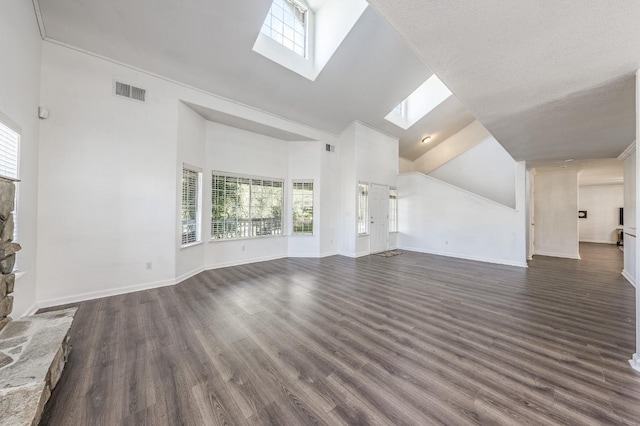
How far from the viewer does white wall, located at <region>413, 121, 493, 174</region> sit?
9.02 meters

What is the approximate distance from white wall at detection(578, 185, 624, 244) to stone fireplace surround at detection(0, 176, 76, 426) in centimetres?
1675

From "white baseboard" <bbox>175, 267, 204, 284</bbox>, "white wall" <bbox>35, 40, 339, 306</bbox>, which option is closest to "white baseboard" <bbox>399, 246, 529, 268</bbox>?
"white baseboard" <bbox>175, 267, 204, 284</bbox>

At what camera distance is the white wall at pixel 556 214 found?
7094 mm

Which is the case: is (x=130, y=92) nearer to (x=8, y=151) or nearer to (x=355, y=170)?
(x=8, y=151)

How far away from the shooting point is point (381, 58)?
5.11m

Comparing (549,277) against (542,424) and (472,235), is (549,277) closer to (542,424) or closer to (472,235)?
(472,235)

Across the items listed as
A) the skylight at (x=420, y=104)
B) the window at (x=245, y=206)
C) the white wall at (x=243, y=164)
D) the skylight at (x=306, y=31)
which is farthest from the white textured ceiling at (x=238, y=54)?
the window at (x=245, y=206)

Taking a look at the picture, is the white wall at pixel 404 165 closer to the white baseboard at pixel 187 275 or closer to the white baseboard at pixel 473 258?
the white baseboard at pixel 473 258

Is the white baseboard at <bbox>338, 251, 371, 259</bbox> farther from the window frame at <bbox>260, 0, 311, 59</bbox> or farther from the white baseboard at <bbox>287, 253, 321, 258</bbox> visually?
the window frame at <bbox>260, 0, 311, 59</bbox>

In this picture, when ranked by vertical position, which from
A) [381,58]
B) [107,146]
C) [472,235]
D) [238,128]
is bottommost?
[472,235]

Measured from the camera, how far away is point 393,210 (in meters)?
8.10

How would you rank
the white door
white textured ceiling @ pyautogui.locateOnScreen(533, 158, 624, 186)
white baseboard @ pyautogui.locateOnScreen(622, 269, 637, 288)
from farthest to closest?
the white door
white textured ceiling @ pyautogui.locateOnScreen(533, 158, 624, 186)
white baseboard @ pyautogui.locateOnScreen(622, 269, 637, 288)

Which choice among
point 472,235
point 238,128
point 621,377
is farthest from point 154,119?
point 472,235

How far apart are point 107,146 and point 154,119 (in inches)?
32.3
